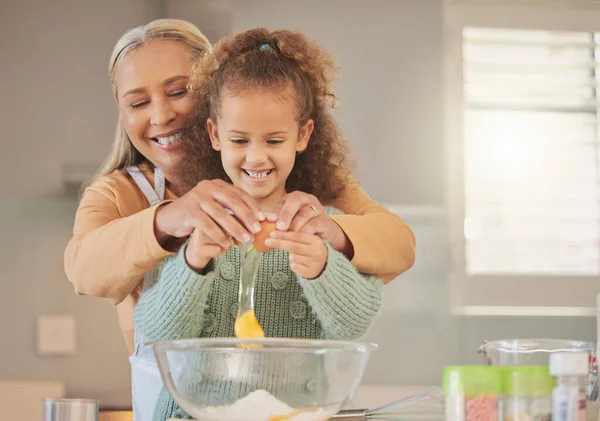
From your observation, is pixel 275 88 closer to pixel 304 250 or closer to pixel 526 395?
pixel 304 250

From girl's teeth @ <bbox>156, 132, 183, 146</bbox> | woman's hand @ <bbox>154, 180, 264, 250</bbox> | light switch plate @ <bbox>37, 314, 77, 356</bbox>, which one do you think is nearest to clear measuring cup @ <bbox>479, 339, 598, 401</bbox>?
woman's hand @ <bbox>154, 180, 264, 250</bbox>

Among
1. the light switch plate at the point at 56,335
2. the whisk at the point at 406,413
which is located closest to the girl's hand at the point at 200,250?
the whisk at the point at 406,413

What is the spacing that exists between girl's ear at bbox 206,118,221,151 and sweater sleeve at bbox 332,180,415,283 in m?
0.18

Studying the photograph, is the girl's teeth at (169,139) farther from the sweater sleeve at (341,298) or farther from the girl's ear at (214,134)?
the sweater sleeve at (341,298)

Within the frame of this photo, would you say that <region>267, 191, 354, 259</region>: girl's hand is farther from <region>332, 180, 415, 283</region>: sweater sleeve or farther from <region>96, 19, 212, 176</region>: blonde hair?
<region>96, 19, 212, 176</region>: blonde hair

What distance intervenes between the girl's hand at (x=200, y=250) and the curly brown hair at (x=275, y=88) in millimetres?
233

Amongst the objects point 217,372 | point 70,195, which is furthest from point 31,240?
point 217,372

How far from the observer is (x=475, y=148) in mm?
1764

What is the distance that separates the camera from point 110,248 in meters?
1.04

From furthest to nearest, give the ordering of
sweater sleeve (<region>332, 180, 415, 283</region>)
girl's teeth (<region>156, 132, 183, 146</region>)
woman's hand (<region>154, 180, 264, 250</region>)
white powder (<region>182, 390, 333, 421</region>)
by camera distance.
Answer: girl's teeth (<region>156, 132, 183, 146</region>) → sweater sleeve (<region>332, 180, 415, 283</region>) → woman's hand (<region>154, 180, 264, 250</region>) → white powder (<region>182, 390, 333, 421</region>)

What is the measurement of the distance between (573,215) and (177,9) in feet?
2.90

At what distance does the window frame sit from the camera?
68.2 inches

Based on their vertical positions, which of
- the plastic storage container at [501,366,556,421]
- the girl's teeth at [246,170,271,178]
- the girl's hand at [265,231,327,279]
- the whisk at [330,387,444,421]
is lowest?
the whisk at [330,387,444,421]

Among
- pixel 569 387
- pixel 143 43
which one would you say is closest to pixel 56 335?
pixel 143 43
